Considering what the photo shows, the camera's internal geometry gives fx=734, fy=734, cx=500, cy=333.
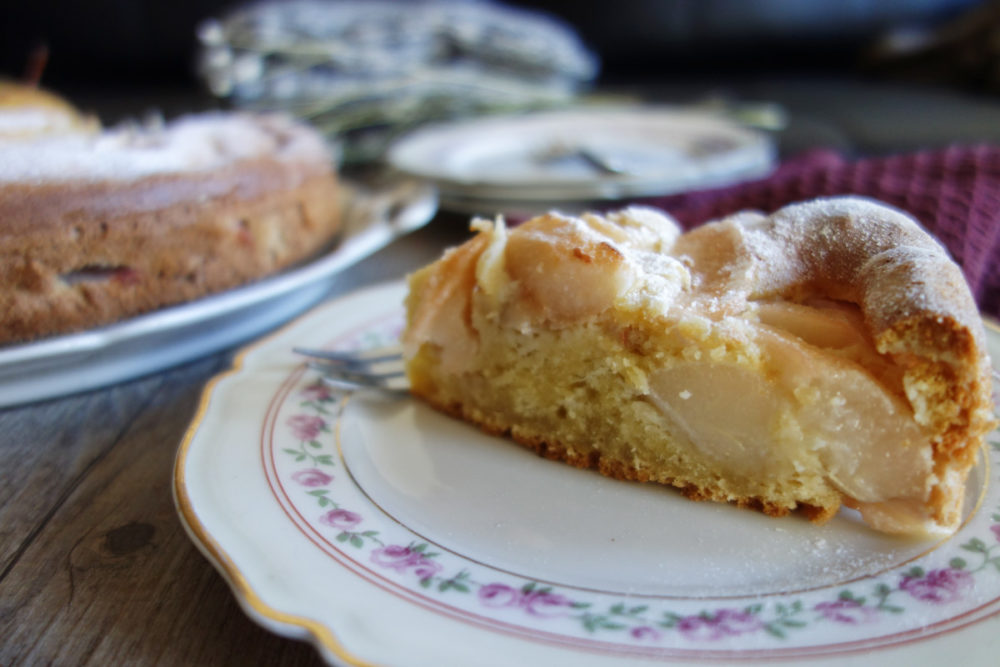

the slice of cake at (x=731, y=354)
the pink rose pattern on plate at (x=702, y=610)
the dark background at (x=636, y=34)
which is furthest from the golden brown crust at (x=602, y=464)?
the dark background at (x=636, y=34)

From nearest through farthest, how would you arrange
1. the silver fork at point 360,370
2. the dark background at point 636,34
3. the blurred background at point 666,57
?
the silver fork at point 360,370 → the blurred background at point 666,57 → the dark background at point 636,34

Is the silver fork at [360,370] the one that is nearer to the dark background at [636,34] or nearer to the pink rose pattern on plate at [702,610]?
the pink rose pattern on plate at [702,610]

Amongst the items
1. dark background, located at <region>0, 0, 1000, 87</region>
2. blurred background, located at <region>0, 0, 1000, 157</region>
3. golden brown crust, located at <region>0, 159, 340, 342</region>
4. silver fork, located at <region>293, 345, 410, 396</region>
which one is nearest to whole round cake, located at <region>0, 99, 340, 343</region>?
golden brown crust, located at <region>0, 159, 340, 342</region>

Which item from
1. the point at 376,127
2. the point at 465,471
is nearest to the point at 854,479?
the point at 465,471

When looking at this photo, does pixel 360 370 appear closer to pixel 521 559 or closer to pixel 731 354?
pixel 521 559

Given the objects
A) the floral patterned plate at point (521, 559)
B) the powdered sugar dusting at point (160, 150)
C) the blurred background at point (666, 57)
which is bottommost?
the floral patterned plate at point (521, 559)

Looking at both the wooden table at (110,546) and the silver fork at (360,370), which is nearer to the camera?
the wooden table at (110,546)

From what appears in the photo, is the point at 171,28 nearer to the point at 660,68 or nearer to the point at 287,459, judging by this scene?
the point at 660,68
